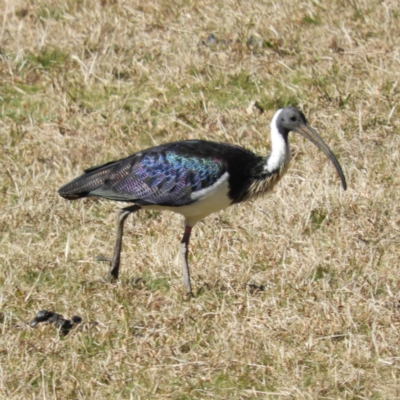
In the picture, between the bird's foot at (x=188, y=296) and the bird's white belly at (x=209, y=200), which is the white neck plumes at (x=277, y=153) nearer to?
the bird's white belly at (x=209, y=200)

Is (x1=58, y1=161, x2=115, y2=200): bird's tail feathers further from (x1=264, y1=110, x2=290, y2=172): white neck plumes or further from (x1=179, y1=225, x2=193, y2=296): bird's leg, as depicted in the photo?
(x1=264, y1=110, x2=290, y2=172): white neck plumes

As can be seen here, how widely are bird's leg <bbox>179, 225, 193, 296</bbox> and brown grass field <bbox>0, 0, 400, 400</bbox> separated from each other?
0.12 m

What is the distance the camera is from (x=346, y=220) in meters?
7.84

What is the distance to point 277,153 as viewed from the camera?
7391mm

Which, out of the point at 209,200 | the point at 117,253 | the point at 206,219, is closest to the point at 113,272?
the point at 117,253

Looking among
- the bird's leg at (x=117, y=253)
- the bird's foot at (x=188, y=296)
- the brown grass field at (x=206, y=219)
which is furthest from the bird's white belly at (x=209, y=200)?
the bird's foot at (x=188, y=296)

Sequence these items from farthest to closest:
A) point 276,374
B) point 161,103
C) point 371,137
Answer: point 161,103 → point 371,137 → point 276,374

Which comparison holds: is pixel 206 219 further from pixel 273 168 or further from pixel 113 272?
pixel 113 272

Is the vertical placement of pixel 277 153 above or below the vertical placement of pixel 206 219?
above

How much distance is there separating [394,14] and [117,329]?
566cm

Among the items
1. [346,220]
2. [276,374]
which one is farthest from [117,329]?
[346,220]

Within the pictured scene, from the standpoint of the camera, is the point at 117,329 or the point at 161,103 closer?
the point at 117,329

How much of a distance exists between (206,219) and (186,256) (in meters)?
1.04

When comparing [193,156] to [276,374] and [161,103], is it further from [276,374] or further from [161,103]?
[161,103]
